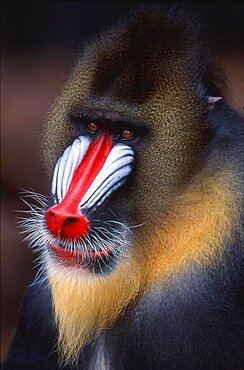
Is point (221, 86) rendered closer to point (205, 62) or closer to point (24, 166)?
point (205, 62)

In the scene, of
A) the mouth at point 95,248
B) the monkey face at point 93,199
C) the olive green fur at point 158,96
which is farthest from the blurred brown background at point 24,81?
the mouth at point 95,248

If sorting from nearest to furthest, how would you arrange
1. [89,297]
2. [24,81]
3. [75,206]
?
[75,206] < [89,297] < [24,81]

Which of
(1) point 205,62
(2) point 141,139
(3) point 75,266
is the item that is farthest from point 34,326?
(1) point 205,62

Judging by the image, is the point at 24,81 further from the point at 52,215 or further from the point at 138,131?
the point at 52,215

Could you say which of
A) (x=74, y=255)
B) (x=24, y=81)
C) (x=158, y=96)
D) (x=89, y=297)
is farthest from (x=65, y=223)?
(x=24, y=81)

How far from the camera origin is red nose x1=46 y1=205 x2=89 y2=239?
230cm

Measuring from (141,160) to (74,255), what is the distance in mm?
318

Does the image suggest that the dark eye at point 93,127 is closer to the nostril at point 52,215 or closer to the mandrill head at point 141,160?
the mandrill head at point 141,160

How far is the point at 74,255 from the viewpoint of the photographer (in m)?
2.40

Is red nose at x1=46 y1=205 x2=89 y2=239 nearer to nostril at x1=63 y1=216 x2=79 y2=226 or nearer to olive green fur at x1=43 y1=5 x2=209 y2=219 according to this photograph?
nostril at x1=63 y1=216 x2=79 y2=226

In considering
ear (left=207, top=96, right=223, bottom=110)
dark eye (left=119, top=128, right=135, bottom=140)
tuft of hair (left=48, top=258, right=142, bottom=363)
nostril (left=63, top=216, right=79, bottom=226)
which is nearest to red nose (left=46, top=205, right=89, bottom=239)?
nostril (left=63, top=216, right=79, bottom=226)

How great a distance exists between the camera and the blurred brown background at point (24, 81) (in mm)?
3834

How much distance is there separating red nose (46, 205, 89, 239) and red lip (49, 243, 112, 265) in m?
0.05

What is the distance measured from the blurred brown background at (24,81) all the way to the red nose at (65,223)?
4.27 feet
